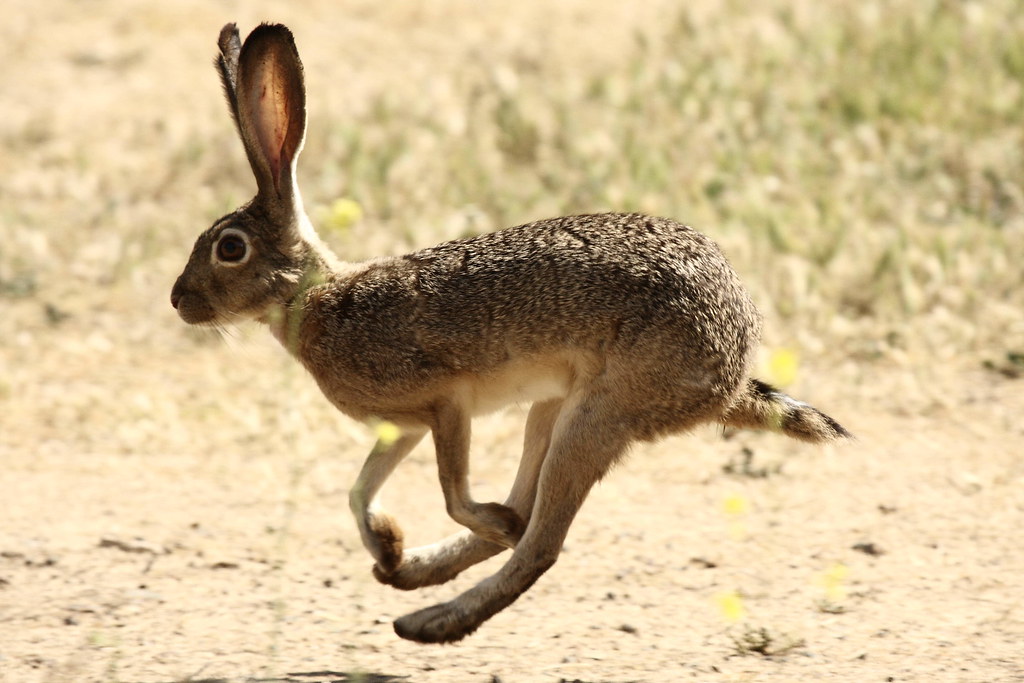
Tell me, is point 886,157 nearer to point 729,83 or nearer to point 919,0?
point 729,83

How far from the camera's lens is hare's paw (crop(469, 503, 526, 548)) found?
526cm

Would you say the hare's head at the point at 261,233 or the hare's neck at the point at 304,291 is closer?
the hare's head at the point at 261,233

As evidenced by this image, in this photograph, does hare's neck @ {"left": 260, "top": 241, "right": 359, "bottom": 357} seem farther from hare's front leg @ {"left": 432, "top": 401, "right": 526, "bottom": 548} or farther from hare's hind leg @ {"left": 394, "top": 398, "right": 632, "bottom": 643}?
hare's hind leg @ {"left": 394, "top": 398, "right": 632, "bottom": 643}

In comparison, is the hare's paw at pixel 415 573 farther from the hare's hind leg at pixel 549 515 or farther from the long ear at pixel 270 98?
the long ear at pixel 270 98

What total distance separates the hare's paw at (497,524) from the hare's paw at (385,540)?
278mm

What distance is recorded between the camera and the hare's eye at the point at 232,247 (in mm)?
5477

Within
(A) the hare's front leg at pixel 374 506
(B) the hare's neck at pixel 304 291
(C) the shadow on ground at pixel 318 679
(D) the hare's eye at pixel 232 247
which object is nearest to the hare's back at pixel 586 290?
(B) the hare's neck at pixel 304 291

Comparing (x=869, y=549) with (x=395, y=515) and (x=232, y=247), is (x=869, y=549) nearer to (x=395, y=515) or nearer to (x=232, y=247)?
(x=395, y=515)

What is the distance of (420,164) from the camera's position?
1030 centimetres

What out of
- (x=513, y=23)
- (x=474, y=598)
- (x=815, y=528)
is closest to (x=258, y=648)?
(x=474, y=598)

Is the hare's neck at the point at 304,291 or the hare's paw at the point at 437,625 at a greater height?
the hare's neck at the point at 304,291

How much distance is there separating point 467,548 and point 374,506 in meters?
0.37

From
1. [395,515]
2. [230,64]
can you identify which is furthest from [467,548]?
[230,64]

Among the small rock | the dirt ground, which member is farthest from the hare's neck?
the small rock
